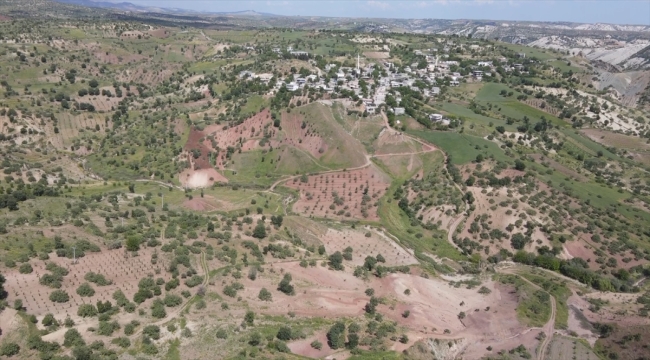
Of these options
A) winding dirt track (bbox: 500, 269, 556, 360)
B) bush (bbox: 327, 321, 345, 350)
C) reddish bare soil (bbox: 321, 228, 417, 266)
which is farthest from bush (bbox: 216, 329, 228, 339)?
winding dirt track (bbox: 500, 269, 556, 360)

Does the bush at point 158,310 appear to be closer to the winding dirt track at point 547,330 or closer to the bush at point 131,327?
the bush at point 131,327

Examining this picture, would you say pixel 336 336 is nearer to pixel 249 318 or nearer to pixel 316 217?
pixel 249 318

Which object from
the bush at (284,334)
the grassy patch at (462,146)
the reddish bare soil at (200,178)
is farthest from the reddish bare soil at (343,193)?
the bush at (284,334)

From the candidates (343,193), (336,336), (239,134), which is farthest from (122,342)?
(239,134)

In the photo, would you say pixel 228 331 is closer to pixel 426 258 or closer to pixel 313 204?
pixel 426 258

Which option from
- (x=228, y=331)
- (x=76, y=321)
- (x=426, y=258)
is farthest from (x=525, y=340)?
(x=76, y=321)
